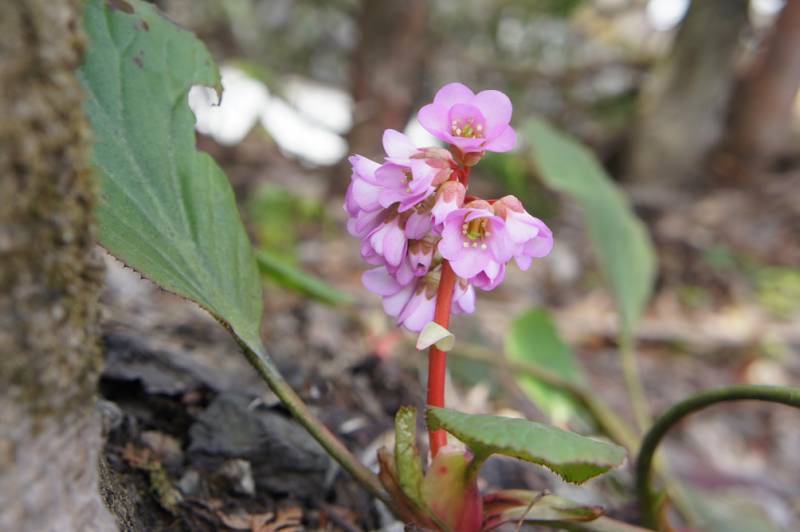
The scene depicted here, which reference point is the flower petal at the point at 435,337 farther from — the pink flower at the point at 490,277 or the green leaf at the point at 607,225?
the green leaf at the point at 607,225

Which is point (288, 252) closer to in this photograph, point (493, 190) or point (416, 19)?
point (416, 19)

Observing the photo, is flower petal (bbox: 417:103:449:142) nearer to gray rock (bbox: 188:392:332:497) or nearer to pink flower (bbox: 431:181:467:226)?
pink flower (bbox: 431:181:467:226)

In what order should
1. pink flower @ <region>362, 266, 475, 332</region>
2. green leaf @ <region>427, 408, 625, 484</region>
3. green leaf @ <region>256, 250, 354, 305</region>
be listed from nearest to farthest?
green leaf @ <region>427, 408, 625, 484</region>
pink flower @ <region>362, 266, 475, 332</region>
green leaf @ <region>256, 250, 354, 305</region>

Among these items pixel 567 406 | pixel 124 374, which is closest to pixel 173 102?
pixel 124 374

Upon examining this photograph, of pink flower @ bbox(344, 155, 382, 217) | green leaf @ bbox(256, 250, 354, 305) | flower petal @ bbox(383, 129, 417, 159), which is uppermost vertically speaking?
flower petal @ bbox(383, 129, 417, 159)

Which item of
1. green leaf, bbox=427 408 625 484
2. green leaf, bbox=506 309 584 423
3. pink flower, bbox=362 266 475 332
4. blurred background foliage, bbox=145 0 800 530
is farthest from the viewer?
blurred background foliage, bbox=145 0 800 530

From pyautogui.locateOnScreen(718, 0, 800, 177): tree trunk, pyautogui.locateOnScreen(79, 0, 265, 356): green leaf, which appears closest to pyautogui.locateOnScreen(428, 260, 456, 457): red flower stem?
pyautogui.locateOnScreen(79, 0, 265, 356): green leaf

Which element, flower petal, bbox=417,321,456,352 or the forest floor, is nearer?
flower petal, bbox=417,321,456,352
